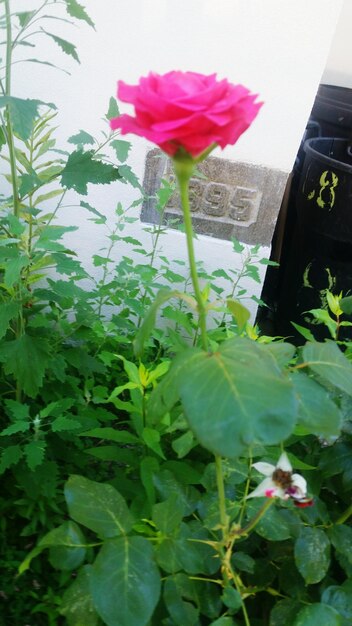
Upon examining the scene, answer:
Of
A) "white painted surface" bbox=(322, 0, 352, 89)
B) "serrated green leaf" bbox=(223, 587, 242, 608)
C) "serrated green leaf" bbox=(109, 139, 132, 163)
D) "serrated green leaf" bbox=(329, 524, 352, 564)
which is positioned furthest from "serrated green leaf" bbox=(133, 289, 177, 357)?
"white painted surface" bbox=(322, 0, 352, 89)

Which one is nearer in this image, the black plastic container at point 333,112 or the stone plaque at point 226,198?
the stone plaque at point 226,198

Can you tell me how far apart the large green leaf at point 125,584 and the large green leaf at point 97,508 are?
3 centimetres

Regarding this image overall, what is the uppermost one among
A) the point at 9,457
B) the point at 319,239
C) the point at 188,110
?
the point at 188,110

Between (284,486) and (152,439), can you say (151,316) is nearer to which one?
(284,486)

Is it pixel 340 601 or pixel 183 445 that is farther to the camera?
pixel 183 445

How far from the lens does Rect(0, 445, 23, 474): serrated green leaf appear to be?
1044mm

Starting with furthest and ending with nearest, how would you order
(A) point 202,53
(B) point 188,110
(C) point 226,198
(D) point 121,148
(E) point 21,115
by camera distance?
(C) point 226,198 < (A) point 202,53 < (D) point 121,148 < (E) point 21,115 < (B) point 188,110

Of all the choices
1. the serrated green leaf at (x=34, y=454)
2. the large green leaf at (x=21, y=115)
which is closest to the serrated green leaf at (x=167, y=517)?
the serrated green leaf at (x=34, y=454)

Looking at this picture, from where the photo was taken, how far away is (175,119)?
1.51ft

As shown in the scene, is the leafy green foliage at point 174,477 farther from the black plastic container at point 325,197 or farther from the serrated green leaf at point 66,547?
the black plastic container at point 325,197

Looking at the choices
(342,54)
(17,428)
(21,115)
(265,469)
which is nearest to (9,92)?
(21,115)

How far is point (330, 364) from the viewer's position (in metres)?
0.63

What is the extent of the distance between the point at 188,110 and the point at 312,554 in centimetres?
65

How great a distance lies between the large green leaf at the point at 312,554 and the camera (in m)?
0.75
